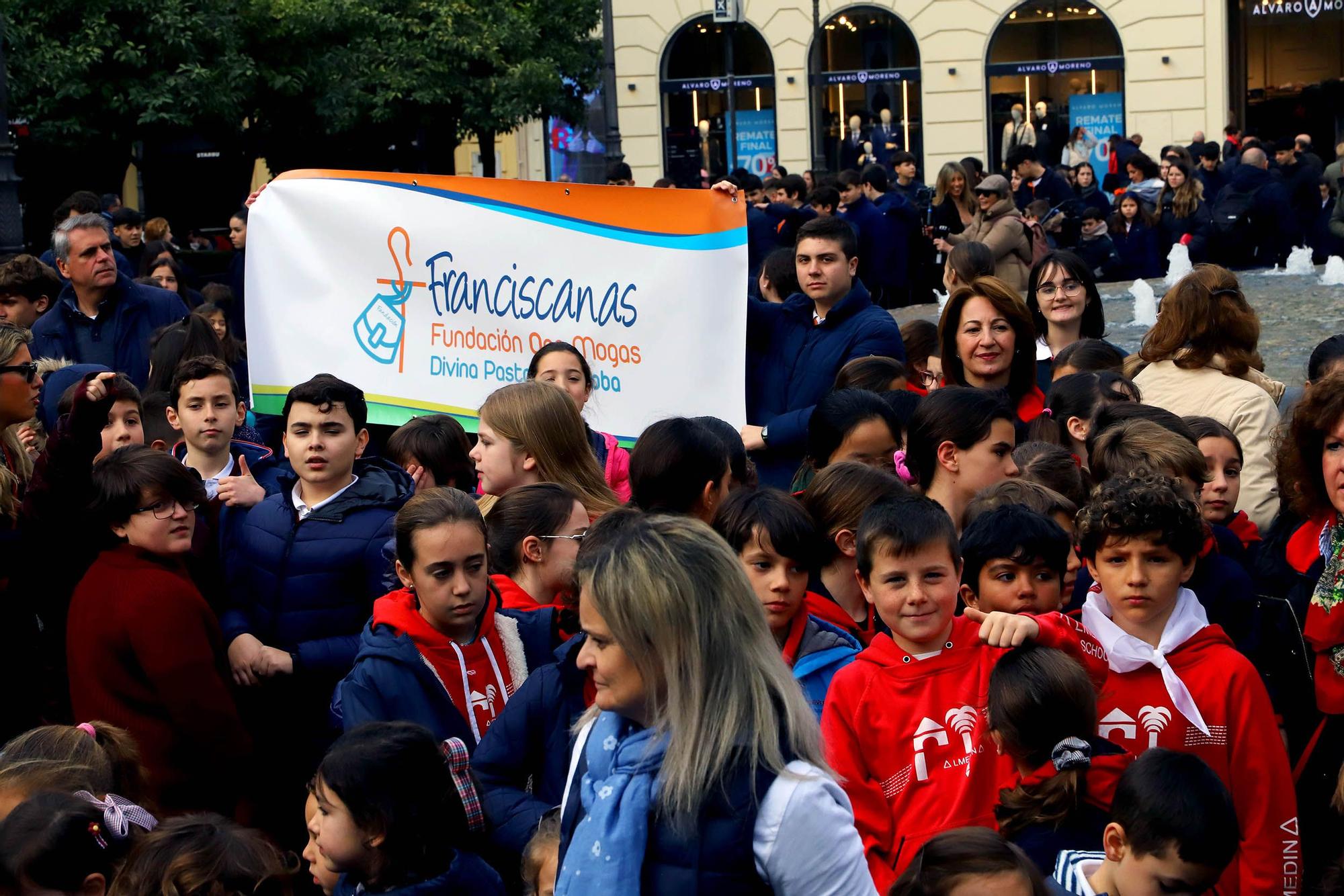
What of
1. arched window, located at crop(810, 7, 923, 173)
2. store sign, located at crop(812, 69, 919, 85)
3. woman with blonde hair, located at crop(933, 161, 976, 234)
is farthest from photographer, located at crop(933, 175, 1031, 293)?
store sign, located at crop(812, 69, 919, 85)

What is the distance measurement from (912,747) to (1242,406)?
2.57 metres

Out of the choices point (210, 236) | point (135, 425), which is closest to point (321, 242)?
point (135, 425)

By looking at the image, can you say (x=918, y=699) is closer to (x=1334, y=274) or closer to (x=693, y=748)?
(x=693, y=748)

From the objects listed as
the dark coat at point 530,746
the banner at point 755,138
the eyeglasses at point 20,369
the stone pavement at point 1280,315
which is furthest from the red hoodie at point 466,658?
the banner at point 755,138

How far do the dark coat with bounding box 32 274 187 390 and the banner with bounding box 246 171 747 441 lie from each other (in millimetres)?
1012

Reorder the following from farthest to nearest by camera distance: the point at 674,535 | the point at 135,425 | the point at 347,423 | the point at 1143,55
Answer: the point at 1143,55, the point at 135,425, the point at 347,423, the point at 674,535

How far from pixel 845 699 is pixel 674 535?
105 cm

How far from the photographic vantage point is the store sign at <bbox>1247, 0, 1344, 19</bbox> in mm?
31078

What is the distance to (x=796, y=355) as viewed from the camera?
6383mm

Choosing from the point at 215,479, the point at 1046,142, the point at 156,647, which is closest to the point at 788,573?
the point at 156,647

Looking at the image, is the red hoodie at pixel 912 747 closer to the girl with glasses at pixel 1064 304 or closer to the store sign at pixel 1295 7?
the girl with glasses at pixel 1064 304

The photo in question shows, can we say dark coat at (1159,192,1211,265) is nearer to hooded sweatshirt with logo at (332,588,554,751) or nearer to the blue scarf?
hooded sweatshirt with logo at (332,588,554,751)

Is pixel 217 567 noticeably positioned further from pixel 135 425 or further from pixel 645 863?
pixel 645 863

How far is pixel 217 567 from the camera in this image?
504 cm
